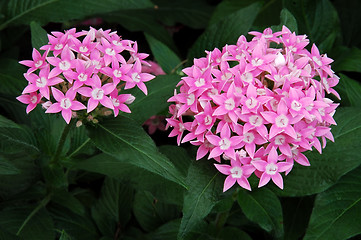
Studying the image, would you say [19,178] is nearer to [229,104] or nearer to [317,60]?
[229,104]

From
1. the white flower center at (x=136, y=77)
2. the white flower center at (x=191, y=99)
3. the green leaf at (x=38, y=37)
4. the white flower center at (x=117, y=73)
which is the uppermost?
the green leaf at (x=38, y=37)

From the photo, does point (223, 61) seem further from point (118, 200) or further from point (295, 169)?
point (118, 200)

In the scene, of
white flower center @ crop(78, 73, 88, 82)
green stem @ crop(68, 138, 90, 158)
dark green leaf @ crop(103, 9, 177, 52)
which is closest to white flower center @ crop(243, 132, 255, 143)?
white flower center @ crop(78, 73, 88, 82)

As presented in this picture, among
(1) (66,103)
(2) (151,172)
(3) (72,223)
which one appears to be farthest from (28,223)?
(1) (66,103)

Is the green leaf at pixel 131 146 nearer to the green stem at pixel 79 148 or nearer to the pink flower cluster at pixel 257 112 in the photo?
the pink flower cluster at pixel 257 112

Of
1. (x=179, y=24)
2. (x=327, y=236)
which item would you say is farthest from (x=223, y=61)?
(x=179, y=24)

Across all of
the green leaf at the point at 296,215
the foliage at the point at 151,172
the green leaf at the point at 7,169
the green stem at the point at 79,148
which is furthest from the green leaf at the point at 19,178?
the green leaf at the point at 296,215

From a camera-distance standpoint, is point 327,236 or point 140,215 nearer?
point 327,236
